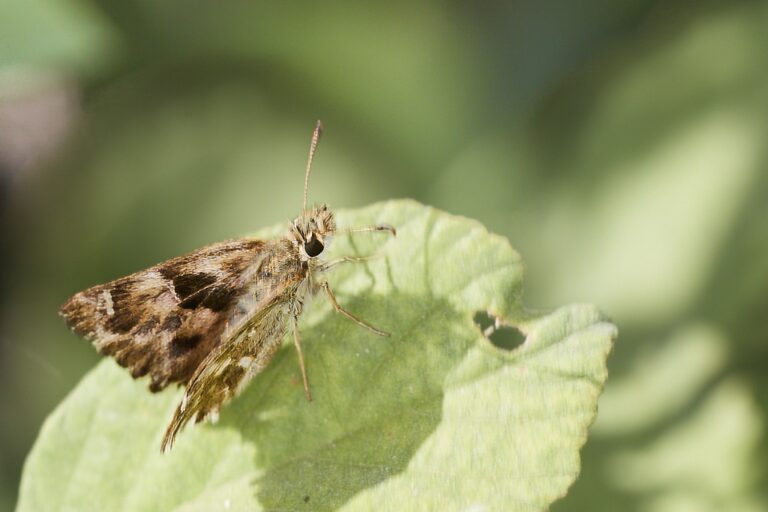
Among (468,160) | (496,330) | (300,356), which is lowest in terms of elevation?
(300,356)

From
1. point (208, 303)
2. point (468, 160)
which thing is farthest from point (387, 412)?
point (468, 160)

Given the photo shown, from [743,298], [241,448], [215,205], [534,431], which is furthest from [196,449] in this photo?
[743,298]

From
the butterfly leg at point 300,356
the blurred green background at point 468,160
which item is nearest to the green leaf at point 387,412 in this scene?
the butterfly leg at point 300,356

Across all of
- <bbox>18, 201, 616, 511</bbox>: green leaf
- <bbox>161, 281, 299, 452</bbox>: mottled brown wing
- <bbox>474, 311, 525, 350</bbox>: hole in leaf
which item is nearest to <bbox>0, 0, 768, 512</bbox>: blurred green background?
<bbox>474, 311, 525, 350</bbox>: hole in leaf

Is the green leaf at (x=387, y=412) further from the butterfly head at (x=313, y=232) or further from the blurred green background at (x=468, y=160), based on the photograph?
the blurred green background at (x=468, y=160)

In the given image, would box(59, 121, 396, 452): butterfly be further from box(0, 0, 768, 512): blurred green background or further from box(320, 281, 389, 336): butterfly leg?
box(0, 0, 768, 512): blurred green background

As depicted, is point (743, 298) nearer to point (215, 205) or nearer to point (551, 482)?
point (551, 482)

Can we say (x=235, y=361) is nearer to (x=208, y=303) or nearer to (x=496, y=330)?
(x=208, y=303)
